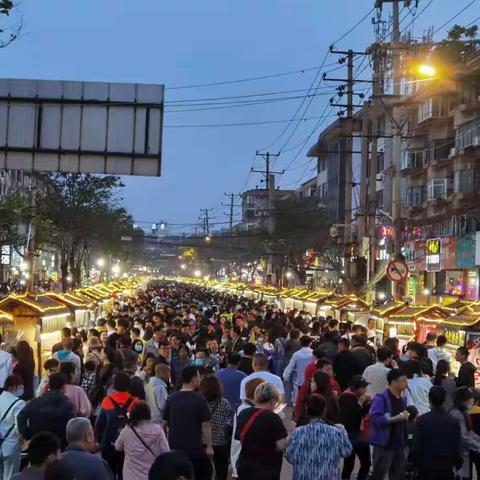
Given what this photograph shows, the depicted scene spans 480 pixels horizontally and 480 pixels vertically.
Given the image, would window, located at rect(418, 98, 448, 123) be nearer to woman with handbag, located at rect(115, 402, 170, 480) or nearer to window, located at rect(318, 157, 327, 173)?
woman with handbag, located at rect(115, 402, 170, 480)

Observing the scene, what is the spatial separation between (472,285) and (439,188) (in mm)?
7579

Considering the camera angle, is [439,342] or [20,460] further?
[439,342]

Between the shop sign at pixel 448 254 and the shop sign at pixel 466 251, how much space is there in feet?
2.06

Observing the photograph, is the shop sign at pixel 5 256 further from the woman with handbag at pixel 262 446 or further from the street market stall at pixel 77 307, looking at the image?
the woman with handbag at pixel 262 446

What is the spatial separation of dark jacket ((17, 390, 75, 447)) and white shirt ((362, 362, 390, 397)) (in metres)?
4.51

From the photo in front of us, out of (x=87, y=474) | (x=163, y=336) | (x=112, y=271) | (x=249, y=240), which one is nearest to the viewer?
(x=87, y=474)

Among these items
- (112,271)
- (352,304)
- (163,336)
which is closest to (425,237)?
(352,304)

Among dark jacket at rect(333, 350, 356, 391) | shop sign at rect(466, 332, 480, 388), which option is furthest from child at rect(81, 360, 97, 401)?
shop sign at rect(466, 332, 480, 388)

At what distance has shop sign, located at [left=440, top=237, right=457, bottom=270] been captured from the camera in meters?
44.3

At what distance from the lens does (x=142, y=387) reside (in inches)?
404

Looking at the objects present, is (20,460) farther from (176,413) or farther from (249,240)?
(249,240)

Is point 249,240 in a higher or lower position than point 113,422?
higher

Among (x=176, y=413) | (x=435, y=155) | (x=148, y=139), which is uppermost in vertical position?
(x=435, y=155)

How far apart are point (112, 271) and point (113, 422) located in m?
120
